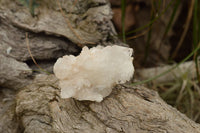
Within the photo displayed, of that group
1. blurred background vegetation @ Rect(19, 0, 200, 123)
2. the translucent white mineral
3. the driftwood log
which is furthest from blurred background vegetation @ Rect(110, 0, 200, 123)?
the translucent white mineral

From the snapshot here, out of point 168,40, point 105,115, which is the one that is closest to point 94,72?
point 105,115

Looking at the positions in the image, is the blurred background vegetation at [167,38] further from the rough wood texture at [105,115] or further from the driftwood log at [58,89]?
the rough wood texture at [105,115]

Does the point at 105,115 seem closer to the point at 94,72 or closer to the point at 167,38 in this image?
the point at 94,72

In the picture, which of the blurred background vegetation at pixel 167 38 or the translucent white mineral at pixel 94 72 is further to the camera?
the blurred background vegetation at pixel 167 38

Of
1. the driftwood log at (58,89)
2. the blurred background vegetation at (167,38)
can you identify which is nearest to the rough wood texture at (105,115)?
the driftwood log at (58,89)

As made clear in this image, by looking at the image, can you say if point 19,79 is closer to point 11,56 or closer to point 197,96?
point 11,56

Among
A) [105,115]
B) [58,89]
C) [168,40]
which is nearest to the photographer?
[105,115]

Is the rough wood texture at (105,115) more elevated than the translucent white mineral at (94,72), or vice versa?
the translucent white mineral at (94,72)

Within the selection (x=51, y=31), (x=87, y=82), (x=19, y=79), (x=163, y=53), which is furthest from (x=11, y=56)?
(x=163, y=53)
